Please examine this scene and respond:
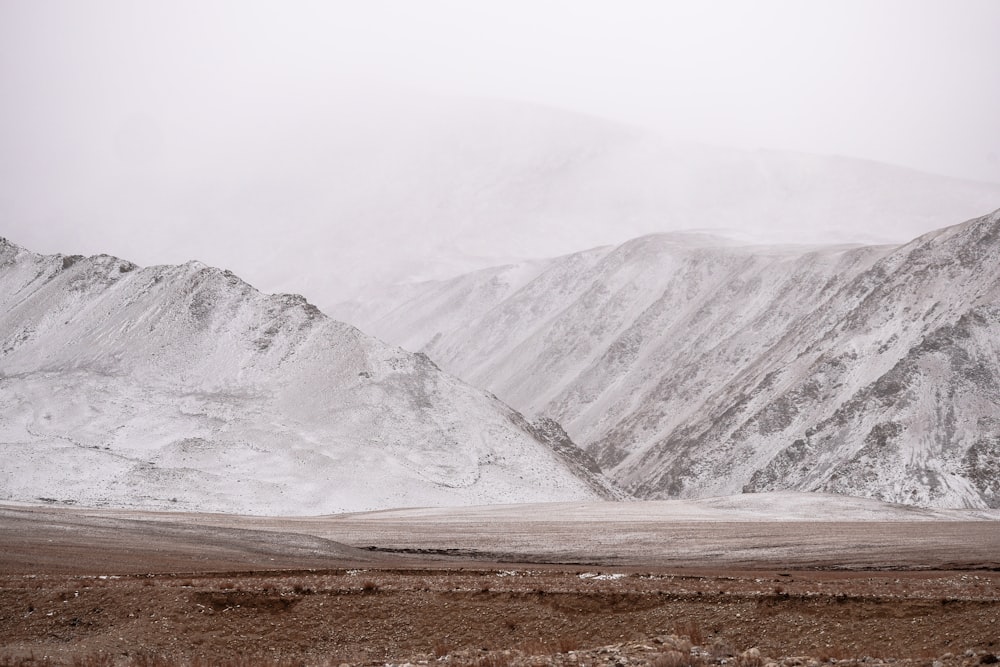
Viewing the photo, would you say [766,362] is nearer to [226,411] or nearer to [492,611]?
[226,411]

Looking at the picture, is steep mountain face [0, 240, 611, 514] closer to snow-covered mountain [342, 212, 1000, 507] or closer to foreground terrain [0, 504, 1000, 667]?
snow-covered mountain [342, 212, 1000, 507]

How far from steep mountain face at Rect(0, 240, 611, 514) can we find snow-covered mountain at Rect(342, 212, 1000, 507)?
54.9 feet

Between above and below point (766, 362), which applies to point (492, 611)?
below

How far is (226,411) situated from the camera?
249 ft

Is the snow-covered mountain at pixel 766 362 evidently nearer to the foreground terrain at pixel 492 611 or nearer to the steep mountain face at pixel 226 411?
the steep mountain face at pixel 226 411

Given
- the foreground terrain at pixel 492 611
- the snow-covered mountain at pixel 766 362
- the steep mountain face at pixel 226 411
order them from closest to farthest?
the foreground terrain at pixel 492 611 → the steep mountain face at pixel 226 411 → the snow-covered mountain at pixel 766 362

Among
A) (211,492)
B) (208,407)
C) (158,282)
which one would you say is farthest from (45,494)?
(158,282)

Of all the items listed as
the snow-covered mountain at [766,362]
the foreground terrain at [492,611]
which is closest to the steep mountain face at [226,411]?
the snow-covered mountain at [766,362]

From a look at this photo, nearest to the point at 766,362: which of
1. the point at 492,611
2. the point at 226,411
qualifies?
the point at 226,411

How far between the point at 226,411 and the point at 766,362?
186 feet

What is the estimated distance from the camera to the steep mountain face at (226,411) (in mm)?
66562

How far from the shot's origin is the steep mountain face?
218 ft

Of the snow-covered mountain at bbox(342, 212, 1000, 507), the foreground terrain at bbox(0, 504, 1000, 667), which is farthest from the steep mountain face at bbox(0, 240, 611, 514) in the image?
the foreground terrain at bbox(0, 504, 1000, 667)

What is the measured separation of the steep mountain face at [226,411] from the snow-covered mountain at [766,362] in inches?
658
